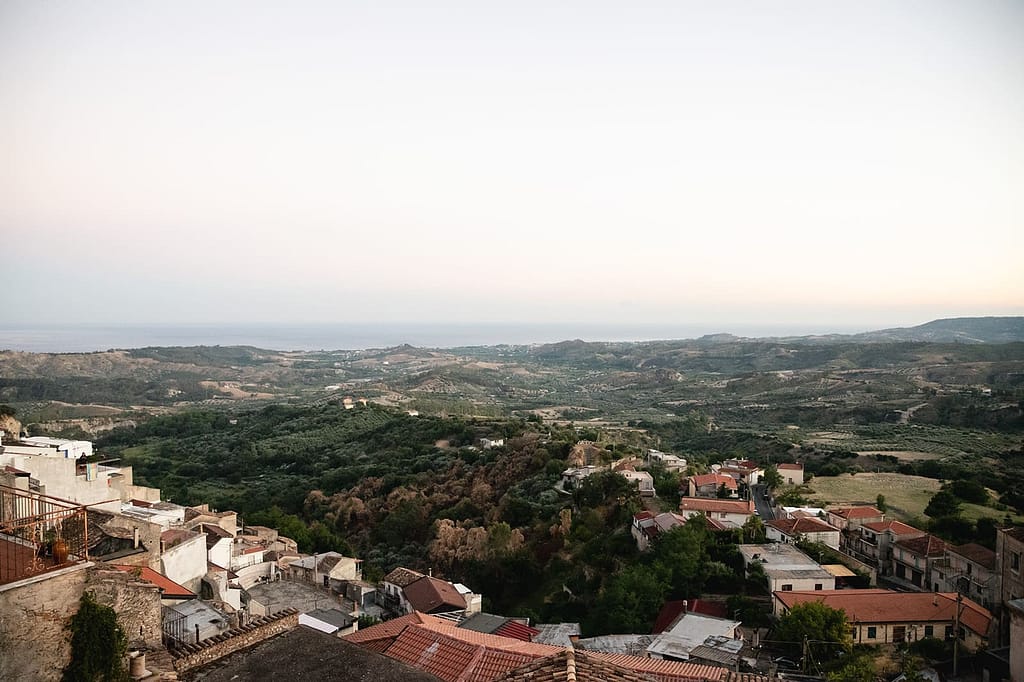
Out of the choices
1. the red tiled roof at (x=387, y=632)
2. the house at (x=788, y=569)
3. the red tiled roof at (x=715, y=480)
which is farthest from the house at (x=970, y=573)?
the red tiled roof at (x=387, y=632)

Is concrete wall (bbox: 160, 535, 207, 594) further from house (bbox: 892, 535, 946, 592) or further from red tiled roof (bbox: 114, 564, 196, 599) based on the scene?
house (bbox: 892, 535, 946, 592)

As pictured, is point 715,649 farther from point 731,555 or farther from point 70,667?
point 70,667

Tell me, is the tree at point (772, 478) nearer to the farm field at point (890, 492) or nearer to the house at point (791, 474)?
the house at point (791, 474)

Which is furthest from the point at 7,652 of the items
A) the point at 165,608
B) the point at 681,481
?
the point at 681,481

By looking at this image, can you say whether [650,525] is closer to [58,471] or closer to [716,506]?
[716,506]

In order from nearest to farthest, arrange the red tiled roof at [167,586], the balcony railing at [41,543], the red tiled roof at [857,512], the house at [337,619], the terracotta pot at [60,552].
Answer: the balcony railing at [41,543] → the terracotta pot at [60,552] → the red tiled roof at [167,586] → the house at [337,619] → the red tiled roof at [857,512]

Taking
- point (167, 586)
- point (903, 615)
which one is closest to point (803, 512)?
point (903, 615)
